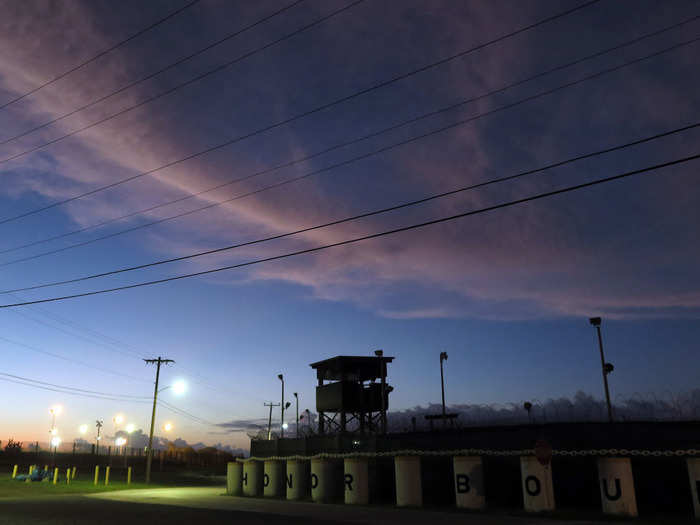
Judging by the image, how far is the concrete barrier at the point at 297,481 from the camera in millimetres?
27516

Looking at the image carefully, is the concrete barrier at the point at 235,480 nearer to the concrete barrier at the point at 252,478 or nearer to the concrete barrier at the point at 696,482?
the concrete barrier at the point at 252,478

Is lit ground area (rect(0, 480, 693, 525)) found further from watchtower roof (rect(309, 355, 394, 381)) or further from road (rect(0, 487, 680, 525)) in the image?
watchtower roof (rect(309, 355, 394, 381))

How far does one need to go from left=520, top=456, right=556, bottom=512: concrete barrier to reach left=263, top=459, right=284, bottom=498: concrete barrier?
1399 centimetres

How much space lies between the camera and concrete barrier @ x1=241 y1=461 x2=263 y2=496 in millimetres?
30250

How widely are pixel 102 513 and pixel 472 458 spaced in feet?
43.7

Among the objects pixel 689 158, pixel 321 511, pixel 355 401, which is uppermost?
pixel 689 158

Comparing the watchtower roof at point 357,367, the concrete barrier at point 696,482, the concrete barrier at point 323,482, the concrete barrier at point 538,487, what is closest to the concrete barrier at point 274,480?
the concrete barrier at point 323,482

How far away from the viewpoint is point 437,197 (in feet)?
57.7

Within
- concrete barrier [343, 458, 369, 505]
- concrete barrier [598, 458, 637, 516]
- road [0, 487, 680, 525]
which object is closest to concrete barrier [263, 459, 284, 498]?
road [0, 487, 680, 525]

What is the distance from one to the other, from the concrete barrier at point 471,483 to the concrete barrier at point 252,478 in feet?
43.0

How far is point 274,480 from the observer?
29141mm

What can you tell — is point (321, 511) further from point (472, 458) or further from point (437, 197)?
point (437, 197)

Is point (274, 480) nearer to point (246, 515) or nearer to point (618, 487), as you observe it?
point (246, 515)

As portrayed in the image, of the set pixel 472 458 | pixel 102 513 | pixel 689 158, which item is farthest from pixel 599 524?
pixel 102 513
